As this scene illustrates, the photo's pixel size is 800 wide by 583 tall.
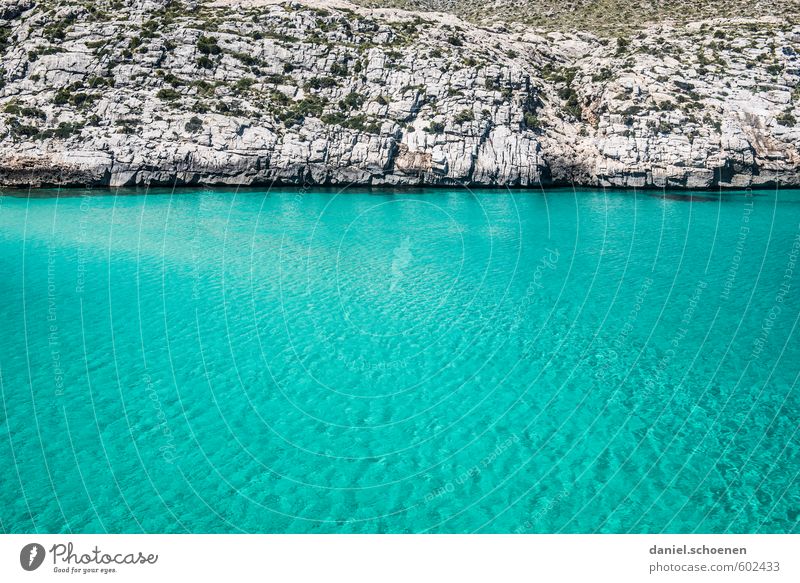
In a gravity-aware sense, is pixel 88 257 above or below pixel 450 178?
below

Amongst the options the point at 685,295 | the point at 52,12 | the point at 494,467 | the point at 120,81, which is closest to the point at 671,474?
the point at 494,467

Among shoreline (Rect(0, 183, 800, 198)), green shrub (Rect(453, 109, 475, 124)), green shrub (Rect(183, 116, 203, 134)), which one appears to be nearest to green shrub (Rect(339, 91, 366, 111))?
shoreline (Rect(0, 183, 800, 198))

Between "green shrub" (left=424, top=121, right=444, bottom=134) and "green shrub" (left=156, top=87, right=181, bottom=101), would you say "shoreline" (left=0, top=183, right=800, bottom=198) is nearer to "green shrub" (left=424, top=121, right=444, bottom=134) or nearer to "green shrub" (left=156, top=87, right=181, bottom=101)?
"green shrub" (left=424, top=121, right=444, bottom=134)

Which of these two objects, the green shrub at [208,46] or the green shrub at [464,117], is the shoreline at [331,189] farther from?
the green shrub at [208,46]

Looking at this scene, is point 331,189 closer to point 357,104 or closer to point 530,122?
point 357,104

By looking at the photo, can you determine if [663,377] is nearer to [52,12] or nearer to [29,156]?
[29,156]

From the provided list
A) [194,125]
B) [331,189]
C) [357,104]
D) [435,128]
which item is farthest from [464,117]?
[194,125]
